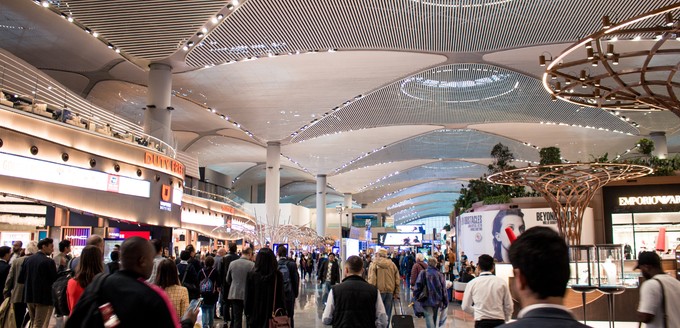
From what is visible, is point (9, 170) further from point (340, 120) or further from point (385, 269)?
point (340, 120)

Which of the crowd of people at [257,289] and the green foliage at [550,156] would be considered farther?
the green foliage at [550,156]

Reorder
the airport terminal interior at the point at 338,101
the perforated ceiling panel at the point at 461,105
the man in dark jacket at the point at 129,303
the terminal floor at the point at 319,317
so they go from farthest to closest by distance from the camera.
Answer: the perforated ceiling panel at the point at 461,105 < the airport terminal interior at the point at 338,101 < the terminal floor at the point at 319,317 < the man in dark jacket at the point at 129,303

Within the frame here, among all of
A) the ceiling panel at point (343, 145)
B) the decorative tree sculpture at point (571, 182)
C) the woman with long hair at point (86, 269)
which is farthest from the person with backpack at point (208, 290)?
the ceiling panel at point (343, 145)

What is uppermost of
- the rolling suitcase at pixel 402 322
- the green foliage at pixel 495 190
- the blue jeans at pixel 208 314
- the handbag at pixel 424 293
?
the green foliage at pixel 495 190

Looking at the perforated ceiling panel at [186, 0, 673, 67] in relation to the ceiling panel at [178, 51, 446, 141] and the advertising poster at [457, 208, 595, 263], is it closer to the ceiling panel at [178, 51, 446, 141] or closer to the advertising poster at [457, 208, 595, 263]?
the ceiling panel at [178, 51, 446, 141]

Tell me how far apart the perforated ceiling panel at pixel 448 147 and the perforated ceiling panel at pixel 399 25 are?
1596 cm

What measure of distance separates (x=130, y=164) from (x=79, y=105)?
6.59 ft

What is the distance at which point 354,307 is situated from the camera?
482 centimetres

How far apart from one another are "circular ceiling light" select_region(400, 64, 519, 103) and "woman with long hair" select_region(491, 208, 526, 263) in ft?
18.8

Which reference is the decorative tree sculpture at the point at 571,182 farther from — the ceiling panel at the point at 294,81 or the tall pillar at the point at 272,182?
the tall pillar at the point at 272,182

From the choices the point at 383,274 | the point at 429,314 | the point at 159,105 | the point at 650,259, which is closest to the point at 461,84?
the point at 159,105

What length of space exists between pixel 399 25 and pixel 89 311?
51.6ft

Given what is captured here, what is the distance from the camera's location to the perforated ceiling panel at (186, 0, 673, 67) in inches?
626

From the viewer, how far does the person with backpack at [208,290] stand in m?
9.30
